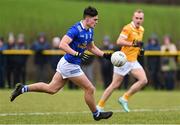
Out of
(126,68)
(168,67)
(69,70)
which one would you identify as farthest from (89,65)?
(69,70)

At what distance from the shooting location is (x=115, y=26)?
39.7 metres

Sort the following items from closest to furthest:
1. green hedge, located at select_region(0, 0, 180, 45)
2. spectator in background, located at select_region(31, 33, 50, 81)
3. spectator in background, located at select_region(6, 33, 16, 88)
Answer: spectator in background, located at select_region(6, 33, 16, 88) < spectator in background, located at select_region(31, 33, 50, 81) < green hedge, located at select_region(0, 0, 180, 45)

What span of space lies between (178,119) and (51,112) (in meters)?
3.36

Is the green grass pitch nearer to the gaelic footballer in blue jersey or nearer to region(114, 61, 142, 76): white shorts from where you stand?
the gaelic footballer in blue jersey

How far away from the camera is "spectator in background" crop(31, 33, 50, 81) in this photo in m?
29.9

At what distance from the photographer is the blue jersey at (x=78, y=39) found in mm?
14141

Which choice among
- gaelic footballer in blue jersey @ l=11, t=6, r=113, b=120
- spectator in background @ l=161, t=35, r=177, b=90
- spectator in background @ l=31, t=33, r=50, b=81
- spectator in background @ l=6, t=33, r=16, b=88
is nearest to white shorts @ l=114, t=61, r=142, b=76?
gaelic footballer in blue jersey @ l=11, t=6, r=113, b=120

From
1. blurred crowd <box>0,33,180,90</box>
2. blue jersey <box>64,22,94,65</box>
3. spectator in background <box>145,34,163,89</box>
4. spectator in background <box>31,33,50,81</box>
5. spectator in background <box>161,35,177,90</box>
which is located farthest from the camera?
spectator in background <box>145,34,163,89</box>

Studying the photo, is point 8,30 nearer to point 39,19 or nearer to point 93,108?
Result: point 39,19

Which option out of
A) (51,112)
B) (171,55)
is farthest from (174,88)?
(51,112)

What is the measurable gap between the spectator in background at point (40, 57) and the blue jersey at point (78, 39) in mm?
15450

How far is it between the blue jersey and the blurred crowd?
48.1ft

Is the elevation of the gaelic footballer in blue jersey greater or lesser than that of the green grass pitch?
greater

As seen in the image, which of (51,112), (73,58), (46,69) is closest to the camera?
(73,58)
